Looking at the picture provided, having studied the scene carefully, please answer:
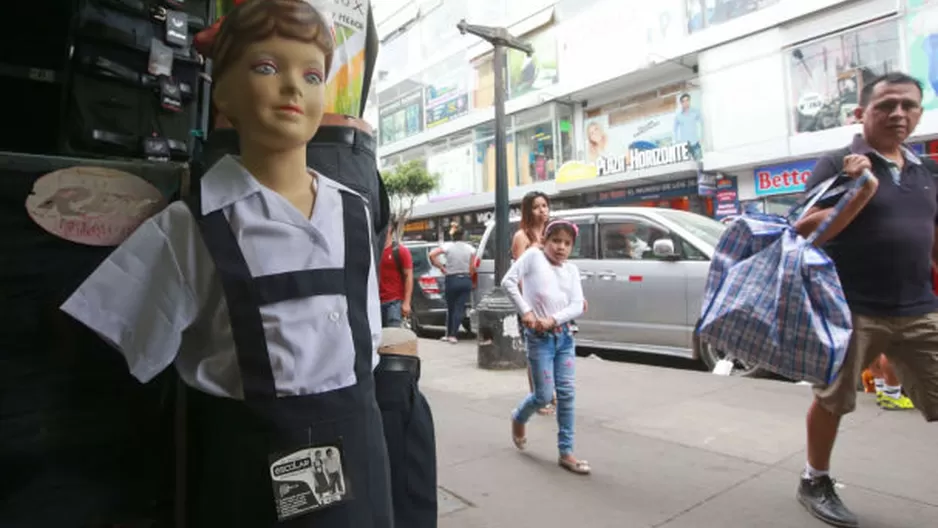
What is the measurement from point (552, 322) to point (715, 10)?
1439cm

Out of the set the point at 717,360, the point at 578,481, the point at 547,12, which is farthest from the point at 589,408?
the point at 547,12

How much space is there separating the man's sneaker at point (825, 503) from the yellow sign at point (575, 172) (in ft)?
50.1

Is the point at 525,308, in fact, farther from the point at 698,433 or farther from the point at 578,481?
the point at 698,433

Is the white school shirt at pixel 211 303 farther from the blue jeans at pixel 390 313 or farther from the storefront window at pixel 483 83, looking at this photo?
the storefront window at pixel 483 83

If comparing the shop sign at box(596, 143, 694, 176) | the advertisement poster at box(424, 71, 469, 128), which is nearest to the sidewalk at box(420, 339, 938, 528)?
the shop sign at box(596, 143, 694, 176)

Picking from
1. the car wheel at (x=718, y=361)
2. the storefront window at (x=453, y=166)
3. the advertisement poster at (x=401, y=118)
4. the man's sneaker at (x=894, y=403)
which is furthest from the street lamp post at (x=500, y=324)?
the advertisement poster at (x=401, y=118)

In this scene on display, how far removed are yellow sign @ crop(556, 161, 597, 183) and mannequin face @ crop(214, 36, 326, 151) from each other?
16.8 m

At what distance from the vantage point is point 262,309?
1283 millimetres

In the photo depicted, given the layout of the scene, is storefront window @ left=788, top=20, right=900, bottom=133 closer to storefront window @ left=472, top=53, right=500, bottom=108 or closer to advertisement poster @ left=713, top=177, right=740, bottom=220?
advertisement poster @ left=713, top=177, right=740, bottom=220

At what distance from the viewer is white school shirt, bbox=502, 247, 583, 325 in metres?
3.55

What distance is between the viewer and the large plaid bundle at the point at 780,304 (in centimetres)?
245

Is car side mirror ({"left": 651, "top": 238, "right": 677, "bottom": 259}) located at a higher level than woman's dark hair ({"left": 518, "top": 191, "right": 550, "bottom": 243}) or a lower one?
lower

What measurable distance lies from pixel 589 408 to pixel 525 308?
1.67 meters

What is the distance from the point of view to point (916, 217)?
105 inches
